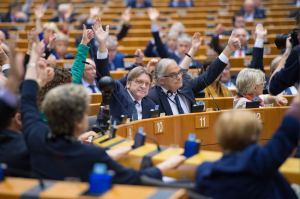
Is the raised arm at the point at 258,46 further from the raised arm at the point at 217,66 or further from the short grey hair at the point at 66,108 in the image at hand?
the short grey hair at the point at 66,108

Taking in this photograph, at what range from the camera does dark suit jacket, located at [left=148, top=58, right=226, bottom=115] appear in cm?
546

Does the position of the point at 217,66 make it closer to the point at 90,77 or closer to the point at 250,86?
the point at 250,86

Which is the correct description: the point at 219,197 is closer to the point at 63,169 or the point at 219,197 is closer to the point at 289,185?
the point at 289,185

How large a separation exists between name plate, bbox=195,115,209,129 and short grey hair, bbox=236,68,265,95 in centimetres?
64

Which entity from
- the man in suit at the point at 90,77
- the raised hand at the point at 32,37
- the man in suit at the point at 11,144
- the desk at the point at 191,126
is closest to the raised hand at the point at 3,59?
the raised hand at the point at 32,37

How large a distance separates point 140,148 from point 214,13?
1028 cm

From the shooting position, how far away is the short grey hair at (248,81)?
18.4 ft

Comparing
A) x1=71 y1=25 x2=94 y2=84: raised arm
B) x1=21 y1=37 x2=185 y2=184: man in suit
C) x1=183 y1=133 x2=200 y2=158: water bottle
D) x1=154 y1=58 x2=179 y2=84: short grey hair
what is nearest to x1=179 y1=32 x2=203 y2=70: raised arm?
x1=154 y1=58 x2=179 y2=84: short grey hair

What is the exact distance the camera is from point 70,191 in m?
2.88

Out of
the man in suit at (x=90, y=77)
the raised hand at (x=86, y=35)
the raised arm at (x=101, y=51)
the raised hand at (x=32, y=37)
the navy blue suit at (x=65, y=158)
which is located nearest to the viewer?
the navy blue suit at (x=65, y=158)

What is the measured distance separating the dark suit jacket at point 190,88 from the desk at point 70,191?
2446mm

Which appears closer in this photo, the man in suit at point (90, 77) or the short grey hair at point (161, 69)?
the short grey hair at point (161, 69)

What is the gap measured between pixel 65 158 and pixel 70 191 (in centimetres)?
26

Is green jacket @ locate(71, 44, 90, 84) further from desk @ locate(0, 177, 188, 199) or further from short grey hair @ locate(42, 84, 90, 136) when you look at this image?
desk @ locate(0, 177, 188, 199)
